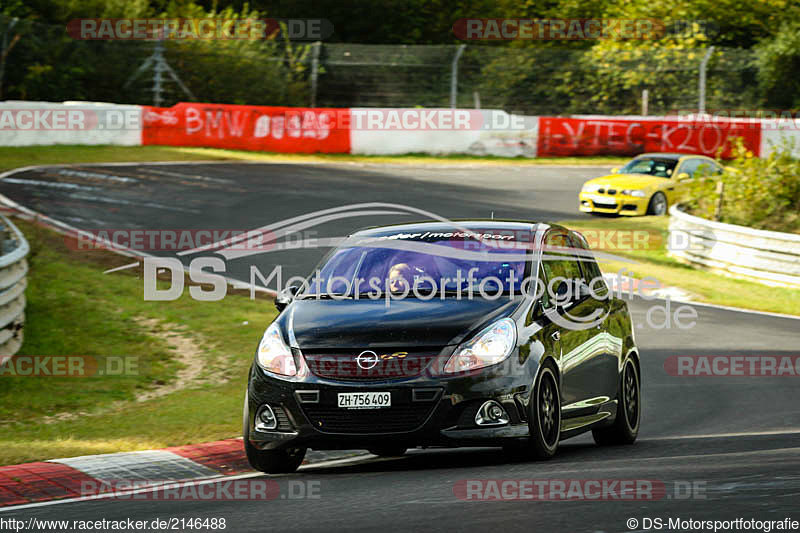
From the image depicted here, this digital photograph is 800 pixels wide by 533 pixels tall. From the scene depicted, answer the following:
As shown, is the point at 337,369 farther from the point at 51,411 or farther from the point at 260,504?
the point at 51,411

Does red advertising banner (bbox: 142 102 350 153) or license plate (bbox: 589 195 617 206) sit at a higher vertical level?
red advertising banner (bbox: 142 102 350 153)

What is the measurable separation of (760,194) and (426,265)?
15.7 meters

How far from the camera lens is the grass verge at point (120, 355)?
1062cm

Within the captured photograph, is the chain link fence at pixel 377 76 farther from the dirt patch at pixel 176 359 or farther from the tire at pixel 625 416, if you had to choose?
the tire at pixel 625 416

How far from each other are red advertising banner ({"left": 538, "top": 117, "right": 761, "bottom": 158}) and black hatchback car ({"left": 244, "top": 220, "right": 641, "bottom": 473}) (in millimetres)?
29374

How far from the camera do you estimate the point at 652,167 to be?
1122 inches

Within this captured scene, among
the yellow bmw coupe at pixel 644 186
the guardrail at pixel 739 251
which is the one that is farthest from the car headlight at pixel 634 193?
the guardrail at pixel 739 251

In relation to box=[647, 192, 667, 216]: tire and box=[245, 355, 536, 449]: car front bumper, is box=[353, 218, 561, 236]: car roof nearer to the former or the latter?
box=[245, 355, 536, 449]: car front bumper

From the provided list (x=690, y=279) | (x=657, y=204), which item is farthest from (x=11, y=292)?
(x=657, y=204)

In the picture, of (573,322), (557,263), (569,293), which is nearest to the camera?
(573,322)

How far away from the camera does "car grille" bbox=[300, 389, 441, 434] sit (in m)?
7.64

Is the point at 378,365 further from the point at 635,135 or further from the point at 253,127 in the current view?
the point at 635,135

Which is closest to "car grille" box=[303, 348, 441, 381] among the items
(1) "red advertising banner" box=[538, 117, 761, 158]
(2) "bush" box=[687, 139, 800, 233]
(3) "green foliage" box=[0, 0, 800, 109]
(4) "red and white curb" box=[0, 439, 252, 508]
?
(4) "red and white curb" box=[0, 439, 252, 508]

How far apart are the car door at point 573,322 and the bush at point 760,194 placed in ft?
45.2
